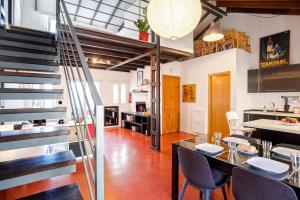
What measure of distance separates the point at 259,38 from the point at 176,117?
362cm

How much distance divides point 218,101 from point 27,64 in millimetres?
4775

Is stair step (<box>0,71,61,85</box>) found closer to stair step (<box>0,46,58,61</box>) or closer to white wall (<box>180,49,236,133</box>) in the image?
stair step (<box>0,46,58,61</box>)

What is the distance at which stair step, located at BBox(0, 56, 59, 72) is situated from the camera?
2072mm

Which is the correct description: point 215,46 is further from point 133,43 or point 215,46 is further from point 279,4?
point 133,43

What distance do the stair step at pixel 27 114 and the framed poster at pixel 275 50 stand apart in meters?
5.28

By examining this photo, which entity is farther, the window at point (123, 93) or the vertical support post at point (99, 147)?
the window at point (123, 93)

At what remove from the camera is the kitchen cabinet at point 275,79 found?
4.09 m

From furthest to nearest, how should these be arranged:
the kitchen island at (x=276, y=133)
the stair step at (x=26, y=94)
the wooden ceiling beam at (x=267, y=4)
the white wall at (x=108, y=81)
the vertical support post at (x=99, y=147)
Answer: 1. the white wall at (x=108, y=81)
2. the wooden ceiling beam at (x=267, y=4)
3. the kitchen island at (x=276, y=133)
4. the stair step at (x=26, y=94)
5. the vertical support post at (x=99, y=147)

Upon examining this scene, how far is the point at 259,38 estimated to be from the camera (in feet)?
16.4

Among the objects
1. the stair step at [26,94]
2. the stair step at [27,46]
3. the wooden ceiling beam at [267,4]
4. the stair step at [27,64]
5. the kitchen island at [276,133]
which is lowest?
the kitchen island at [276,133]

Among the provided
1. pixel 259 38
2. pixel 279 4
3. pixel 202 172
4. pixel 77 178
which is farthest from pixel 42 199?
pixel 259 38

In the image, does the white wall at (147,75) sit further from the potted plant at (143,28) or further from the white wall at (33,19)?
the white wall at (33,19)

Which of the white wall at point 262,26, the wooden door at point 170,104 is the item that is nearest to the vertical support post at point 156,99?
the wooden door at point 170,104

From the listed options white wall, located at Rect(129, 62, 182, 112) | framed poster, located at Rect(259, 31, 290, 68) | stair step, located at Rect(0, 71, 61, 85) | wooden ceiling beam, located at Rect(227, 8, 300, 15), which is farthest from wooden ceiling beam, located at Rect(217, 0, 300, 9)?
stair step, located at Rect(0, 71, 61, 85)
